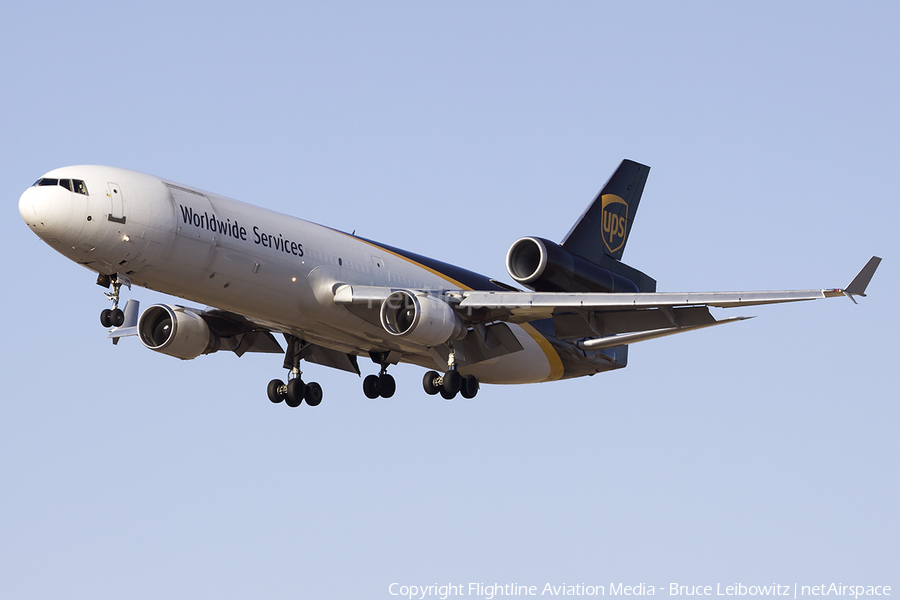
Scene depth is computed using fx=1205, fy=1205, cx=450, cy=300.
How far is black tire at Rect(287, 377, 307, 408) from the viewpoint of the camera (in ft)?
128

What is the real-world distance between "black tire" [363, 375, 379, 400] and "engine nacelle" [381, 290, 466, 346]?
5.39 metres

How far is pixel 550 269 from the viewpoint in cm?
3838

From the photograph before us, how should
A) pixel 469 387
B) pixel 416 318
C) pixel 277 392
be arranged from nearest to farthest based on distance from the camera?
pixel 416 318, pixel 469 387, pixel 277 392

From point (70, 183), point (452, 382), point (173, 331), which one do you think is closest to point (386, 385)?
point (452, 382)

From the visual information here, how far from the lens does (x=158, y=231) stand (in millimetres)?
30875

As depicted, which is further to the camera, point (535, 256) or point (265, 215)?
point (535, 256)

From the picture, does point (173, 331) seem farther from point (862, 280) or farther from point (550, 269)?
point (862, 280)

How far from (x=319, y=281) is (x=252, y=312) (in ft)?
6.81

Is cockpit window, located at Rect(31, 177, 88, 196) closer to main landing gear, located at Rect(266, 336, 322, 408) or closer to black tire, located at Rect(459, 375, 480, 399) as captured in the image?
main landing gear, located at Rect(266, 336, 322, 408)

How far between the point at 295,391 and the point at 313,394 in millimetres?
687

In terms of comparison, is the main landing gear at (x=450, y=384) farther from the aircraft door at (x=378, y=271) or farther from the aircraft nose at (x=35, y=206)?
the aircraft nose at (x=35, y=206)

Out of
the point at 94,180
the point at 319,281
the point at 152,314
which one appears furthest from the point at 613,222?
the point at 94,180

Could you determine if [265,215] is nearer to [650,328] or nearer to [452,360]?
[452,360]

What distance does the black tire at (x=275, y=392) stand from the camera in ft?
129
